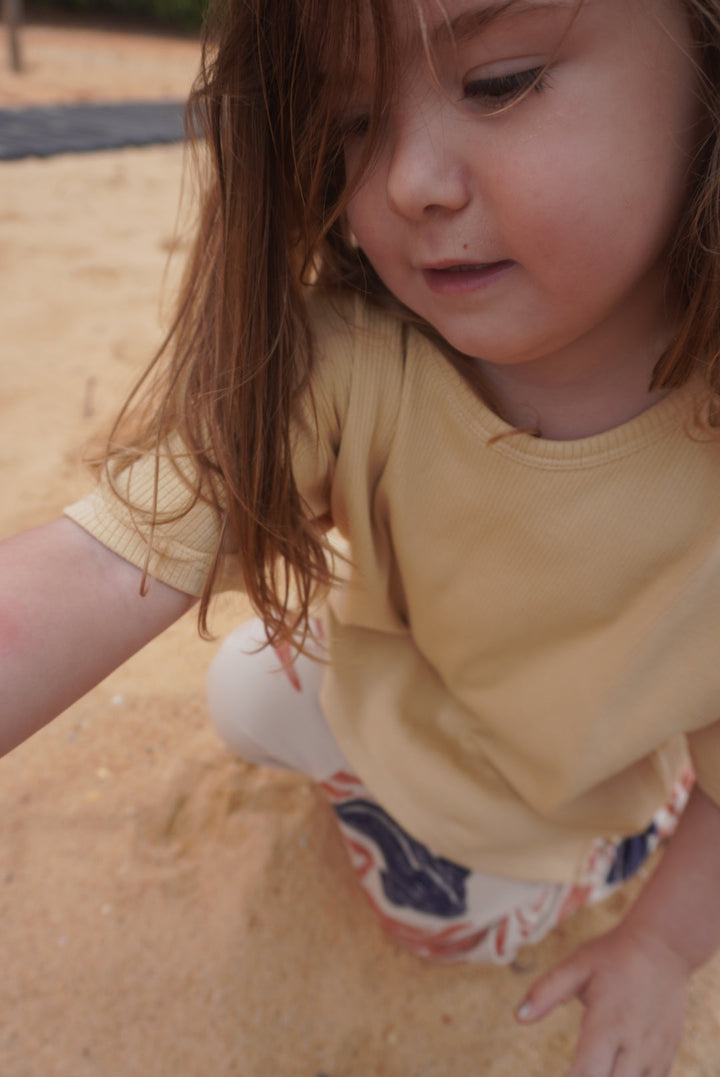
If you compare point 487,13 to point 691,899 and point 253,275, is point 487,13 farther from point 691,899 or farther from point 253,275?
point 691,899

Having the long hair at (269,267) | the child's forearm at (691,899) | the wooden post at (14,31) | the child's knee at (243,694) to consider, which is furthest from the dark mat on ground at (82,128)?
the child's forearm at (691,899)

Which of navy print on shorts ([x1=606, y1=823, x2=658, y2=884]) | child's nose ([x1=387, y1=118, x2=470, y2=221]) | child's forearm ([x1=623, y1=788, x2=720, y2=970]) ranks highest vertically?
child's nose ([x1=387, y1=118, x2=470, y2=221])

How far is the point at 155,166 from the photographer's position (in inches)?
141

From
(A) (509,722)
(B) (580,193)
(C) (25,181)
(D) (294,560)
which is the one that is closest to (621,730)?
(A) (509,722)

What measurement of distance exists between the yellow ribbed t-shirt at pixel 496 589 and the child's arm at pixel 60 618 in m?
0.02

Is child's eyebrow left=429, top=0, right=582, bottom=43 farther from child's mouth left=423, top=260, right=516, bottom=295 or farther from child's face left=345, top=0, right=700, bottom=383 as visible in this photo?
child's mouth left=423, top=260, right=516, bottom=295

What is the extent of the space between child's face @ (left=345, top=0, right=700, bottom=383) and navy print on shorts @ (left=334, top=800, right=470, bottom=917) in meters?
0.67

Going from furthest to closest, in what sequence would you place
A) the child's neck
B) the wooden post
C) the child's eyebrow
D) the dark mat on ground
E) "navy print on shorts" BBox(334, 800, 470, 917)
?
the wooden post < the dark mat on ground < "navy print on shorts" BBox(334, 800, 470, 917) < the child's neck < the child's eyebrow

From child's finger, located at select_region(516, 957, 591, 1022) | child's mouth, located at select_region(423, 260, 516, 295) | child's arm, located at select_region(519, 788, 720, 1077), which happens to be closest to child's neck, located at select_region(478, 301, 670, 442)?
child's mouth, located at select_region(423, 260, 516, 295)

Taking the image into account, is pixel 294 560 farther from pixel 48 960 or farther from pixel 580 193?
pixel 48 960

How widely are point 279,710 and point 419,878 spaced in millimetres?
268

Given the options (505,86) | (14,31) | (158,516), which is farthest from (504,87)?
(14,31)

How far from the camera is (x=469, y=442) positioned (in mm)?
810

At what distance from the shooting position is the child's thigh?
3.85ft
